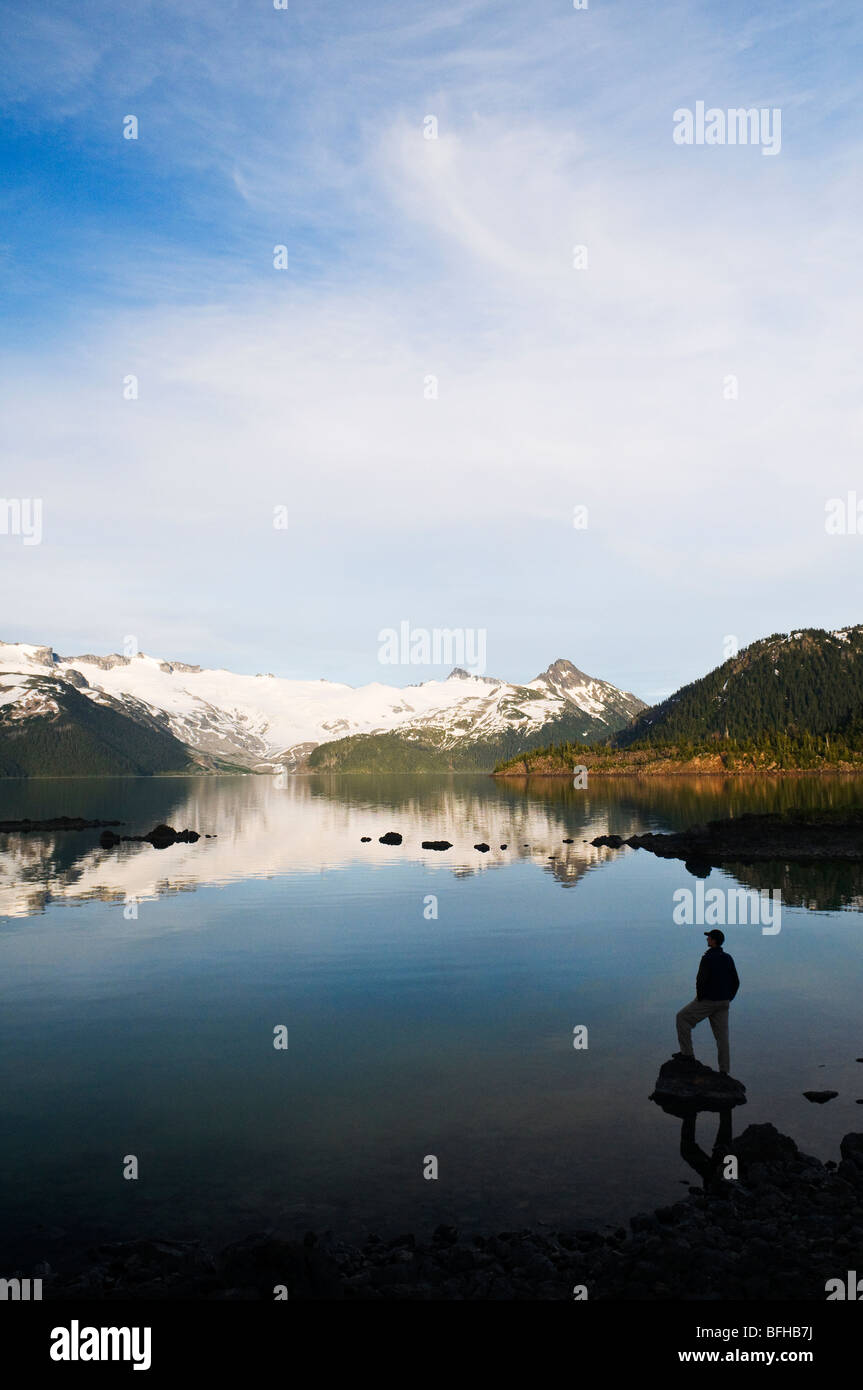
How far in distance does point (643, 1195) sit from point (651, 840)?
299ft

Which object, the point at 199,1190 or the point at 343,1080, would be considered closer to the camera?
the point at 199,1190

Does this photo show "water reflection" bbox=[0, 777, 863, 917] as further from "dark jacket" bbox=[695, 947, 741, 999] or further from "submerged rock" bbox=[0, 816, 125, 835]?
"dark jacket" bbox=[695, 947, 741, 999]

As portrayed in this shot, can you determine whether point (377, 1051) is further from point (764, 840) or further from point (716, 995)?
point (764, 840)

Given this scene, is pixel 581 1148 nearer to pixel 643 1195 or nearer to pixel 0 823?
pixel 643 1195

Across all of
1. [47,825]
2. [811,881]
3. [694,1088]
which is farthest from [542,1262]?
[47,825]

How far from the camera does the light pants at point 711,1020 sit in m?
28.8

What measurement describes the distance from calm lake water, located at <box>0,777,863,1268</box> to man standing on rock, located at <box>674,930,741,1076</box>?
5.54ft

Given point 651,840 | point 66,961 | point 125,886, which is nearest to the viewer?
point 66,961

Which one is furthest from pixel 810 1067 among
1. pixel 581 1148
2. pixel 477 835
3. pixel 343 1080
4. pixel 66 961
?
pixel 477 835

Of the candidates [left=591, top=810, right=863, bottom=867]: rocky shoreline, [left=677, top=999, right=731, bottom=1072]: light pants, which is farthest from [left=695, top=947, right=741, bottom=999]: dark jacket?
[left=591, top=810, right=863, bottom=867]: rocky shoreline

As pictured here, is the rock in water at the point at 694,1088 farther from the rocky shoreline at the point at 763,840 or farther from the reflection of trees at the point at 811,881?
the rocky shoreline at the point at 763,840

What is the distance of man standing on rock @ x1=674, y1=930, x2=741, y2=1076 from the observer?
94.2ft

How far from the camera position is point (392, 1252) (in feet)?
60.1
